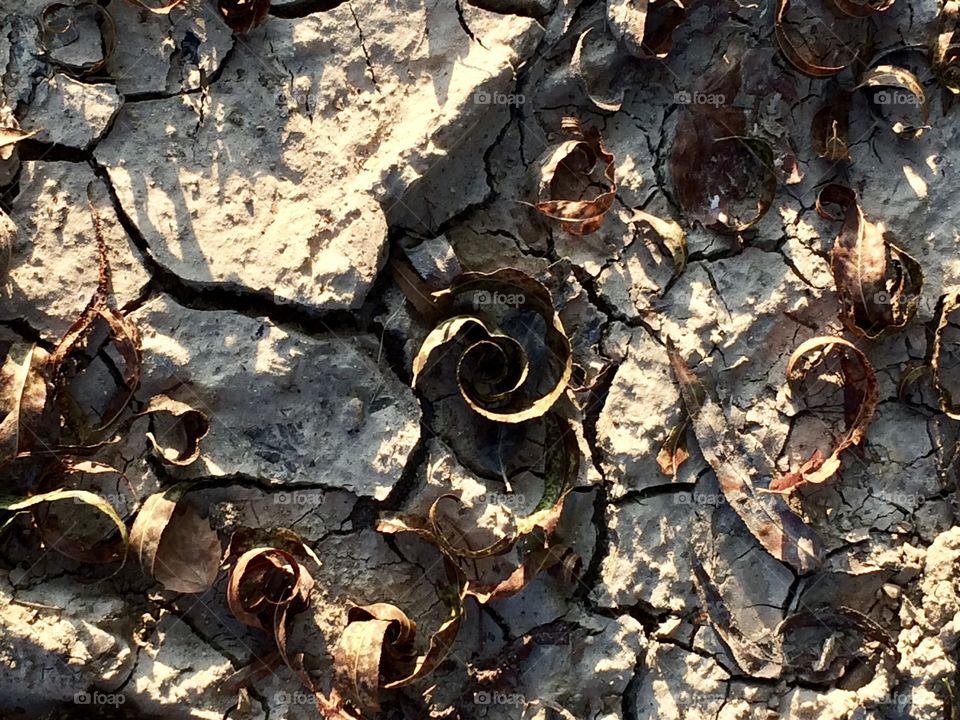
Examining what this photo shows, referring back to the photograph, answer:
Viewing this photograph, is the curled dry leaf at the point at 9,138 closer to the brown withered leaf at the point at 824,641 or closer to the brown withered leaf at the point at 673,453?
the brown withered leaf at the point at 673,453

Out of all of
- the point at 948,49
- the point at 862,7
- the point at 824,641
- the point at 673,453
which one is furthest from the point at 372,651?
the point at 948,49

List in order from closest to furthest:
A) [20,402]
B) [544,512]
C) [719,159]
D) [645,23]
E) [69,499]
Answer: [20,402]
[69,499]
[544,512]
[645,23]
[719,159]

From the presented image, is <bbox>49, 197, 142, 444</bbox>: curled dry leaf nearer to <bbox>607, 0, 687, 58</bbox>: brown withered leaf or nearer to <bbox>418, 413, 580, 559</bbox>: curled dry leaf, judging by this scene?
<bbox>418, 413, 580, 559</bbox>: curled dry leaf

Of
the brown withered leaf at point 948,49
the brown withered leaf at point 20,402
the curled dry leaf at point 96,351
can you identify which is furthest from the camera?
the brown withered leaf at point 948,49

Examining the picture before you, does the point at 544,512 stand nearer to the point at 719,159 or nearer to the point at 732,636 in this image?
the point at 732,636

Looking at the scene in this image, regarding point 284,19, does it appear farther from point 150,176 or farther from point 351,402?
point 351,402

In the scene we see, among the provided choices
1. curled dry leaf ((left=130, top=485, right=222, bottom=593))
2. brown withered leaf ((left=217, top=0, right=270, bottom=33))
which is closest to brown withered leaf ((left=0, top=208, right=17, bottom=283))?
curled dry leaf ((left=130, top=485, right=222, bottom=593))

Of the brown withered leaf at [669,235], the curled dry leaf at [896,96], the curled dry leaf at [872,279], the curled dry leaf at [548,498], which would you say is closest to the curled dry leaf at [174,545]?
the curled dry leaf at [548,498]
